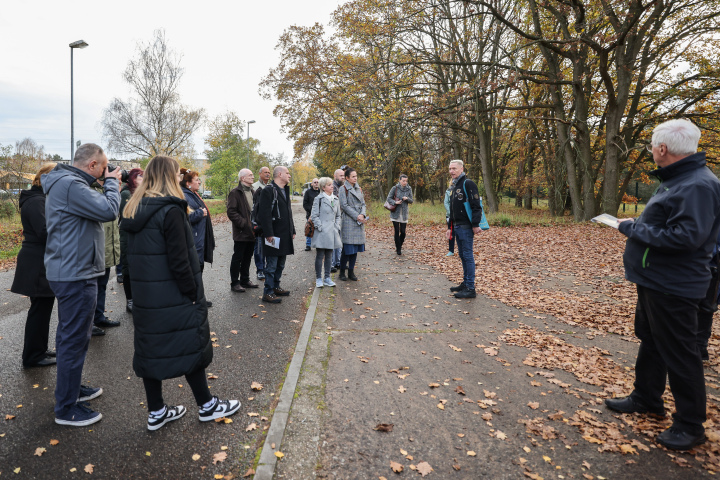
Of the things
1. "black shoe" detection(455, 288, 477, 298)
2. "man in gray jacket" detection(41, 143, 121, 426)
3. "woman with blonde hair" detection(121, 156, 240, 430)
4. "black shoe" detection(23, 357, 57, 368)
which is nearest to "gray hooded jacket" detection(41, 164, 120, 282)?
"man in gray jacket" detection(41, 143, 121, 426)

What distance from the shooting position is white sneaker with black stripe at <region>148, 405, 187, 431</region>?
3215mm

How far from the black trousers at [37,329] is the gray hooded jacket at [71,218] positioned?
3.69 feet

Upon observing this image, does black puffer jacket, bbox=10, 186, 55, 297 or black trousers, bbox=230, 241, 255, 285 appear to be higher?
black puffer jacket, bbox=10, 186, 55, 297

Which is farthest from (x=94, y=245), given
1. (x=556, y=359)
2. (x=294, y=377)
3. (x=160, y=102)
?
(x=160, y=102)

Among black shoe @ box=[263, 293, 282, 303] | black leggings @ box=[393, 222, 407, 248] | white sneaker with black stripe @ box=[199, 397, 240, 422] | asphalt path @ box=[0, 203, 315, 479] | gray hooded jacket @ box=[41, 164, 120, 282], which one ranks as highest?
gray hooded jacket @ box=[41, 164, 120, 282]

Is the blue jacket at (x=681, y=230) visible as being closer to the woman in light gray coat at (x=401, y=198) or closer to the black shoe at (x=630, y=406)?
the black shoe at (x=630, y=406)

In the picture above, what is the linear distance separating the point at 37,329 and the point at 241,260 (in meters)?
3.72

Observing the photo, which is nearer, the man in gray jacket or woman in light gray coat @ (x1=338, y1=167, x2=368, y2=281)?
the man in gray jacket

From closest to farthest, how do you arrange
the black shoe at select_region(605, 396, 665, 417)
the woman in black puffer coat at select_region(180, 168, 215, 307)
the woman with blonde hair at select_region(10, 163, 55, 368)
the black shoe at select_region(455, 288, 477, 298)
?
the black shoe at select_region(605, 396, 665, 417)
the woman with blonde hair at select_region(10, 163, 55, 368)
the woman in black puffer coat at select_region(180, 168, 215, 307)
the black shoe at select_region(455, 288, 477, 298)

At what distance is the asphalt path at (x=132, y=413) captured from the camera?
2.85 metres

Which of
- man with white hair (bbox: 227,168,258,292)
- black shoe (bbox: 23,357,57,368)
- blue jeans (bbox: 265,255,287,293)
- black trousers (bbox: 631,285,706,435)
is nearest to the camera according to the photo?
black trousers (bbox: 631,285,706,435)

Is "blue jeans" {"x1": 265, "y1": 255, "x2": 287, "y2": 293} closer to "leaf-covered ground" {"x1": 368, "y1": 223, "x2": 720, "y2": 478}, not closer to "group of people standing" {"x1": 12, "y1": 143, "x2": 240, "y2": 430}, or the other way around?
"group of people standing" {"x1": 12, "y1": 143, "x2": 240, "y2": 430}

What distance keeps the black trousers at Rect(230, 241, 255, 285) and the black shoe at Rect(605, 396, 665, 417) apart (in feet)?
19.1

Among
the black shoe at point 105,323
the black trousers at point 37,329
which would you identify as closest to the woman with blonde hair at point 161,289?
the black trousers at point 37,329
